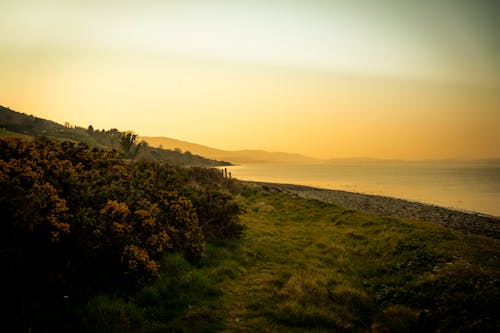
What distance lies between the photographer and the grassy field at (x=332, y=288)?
783cm

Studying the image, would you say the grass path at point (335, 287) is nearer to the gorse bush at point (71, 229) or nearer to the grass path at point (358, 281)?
the grass path at point (358, 281)

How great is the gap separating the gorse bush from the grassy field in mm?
976

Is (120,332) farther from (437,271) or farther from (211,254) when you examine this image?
(437,271)

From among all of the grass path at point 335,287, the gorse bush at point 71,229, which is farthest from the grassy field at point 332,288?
the gorse bush at point 71,229

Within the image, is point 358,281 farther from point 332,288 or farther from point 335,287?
point 332,288

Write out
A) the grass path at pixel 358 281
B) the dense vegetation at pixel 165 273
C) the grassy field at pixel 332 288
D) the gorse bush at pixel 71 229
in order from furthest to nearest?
1. the grass path at pixel 358 281
2. the grassy field at pixel 332 288
3. the dense vegetation at pixel 165 273
4. the gorse bush at pixel 71 229

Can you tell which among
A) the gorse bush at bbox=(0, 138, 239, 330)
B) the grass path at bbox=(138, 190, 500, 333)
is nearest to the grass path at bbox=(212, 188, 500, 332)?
the grass path at bbox=(138, 190, 500, 333)

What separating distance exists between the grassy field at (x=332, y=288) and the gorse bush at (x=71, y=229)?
0.98m

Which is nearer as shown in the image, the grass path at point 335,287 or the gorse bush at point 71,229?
the gorse bush at point 71,229

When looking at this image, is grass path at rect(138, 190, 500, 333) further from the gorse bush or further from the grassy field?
the gorse bush

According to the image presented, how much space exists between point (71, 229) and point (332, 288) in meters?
8.07

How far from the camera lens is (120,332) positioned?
6.93m

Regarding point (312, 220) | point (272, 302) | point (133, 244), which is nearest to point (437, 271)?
point (272, 302)

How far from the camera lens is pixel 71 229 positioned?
7770mm
